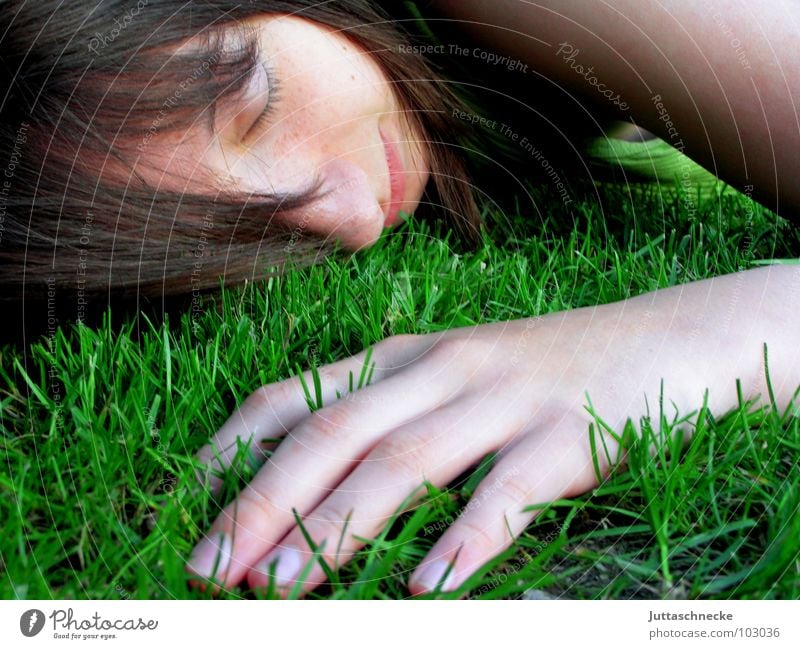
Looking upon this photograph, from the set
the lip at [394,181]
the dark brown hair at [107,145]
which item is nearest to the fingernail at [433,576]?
the dark brown hair at [107,145]

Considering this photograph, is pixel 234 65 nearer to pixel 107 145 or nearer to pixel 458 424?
pixel 107 145

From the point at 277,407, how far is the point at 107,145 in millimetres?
330

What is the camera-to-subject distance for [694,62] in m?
0.78

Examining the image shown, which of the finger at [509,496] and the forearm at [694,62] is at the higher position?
the forearm at [694,62]

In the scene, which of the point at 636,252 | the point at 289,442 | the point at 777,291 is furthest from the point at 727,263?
the point at 289,442

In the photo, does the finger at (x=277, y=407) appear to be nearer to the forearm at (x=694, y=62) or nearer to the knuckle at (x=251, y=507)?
the knuckle at (x=251, y=507)

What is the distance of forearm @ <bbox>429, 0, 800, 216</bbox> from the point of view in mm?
767

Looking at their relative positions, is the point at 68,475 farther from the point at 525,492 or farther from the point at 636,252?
the point at 636,252

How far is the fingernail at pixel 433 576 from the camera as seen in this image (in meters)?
0.43

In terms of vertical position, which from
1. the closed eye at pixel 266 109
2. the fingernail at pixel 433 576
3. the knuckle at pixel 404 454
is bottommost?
the fingernail at pixel 433 576

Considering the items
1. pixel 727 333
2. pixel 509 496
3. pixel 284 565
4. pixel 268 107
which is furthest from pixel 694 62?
pixel 284 565

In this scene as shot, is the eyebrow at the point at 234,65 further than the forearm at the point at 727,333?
Yes

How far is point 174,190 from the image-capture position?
0.73m

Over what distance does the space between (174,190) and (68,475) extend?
0.32 metres
